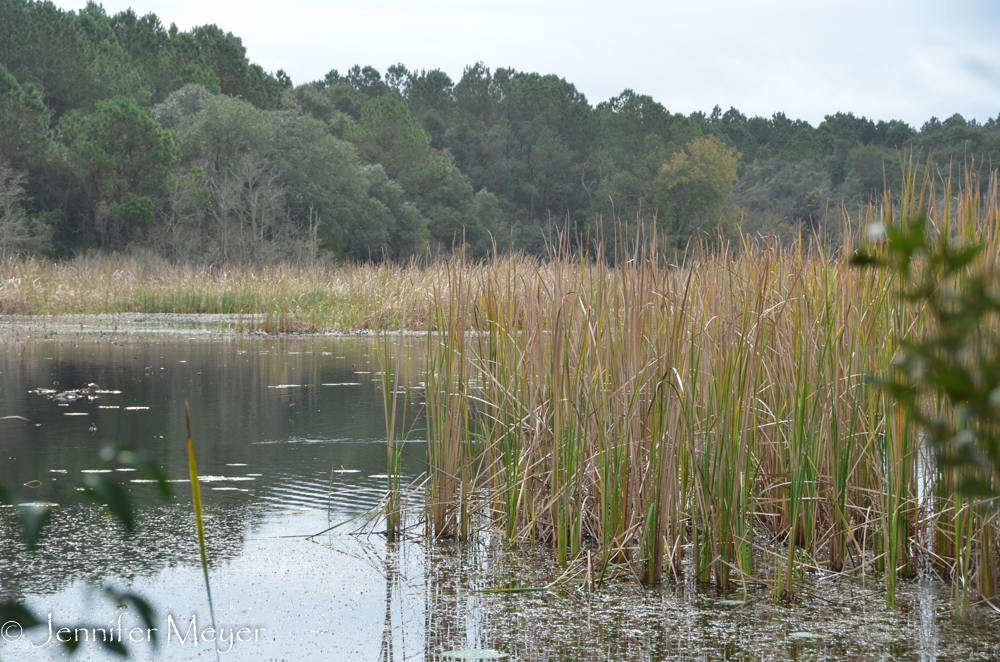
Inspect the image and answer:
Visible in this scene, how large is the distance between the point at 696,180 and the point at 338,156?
60.8ft

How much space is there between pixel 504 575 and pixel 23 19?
4368 centimetres

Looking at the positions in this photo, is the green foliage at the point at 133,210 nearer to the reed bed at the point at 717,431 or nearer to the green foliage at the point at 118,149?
the green foliage at the point at 118,149

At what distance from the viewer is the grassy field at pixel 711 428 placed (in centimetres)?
288

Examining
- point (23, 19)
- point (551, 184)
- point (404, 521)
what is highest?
point (23, 19)

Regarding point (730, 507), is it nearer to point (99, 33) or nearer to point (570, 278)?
point (570, 278)

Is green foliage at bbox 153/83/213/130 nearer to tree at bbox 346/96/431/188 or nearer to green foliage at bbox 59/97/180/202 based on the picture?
green foliage at bbox 59/97/180/202

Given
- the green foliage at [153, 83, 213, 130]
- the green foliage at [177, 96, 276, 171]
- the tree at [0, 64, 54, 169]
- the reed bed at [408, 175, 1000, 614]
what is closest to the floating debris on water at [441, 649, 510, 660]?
the reed bed at [408, 175, 1000, 614]

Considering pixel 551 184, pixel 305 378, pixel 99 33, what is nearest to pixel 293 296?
pixel 305 378

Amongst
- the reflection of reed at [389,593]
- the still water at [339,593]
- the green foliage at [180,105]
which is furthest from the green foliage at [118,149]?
the reflection of reed at [389,593]

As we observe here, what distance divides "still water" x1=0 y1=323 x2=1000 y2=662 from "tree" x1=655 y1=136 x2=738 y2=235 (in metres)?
43.4

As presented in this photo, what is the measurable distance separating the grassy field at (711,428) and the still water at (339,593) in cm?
13

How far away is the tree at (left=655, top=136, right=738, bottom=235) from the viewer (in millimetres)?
47250

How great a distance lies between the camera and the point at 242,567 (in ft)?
10.5

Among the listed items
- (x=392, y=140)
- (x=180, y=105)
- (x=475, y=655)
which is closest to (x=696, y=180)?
(x=392, y=140)
